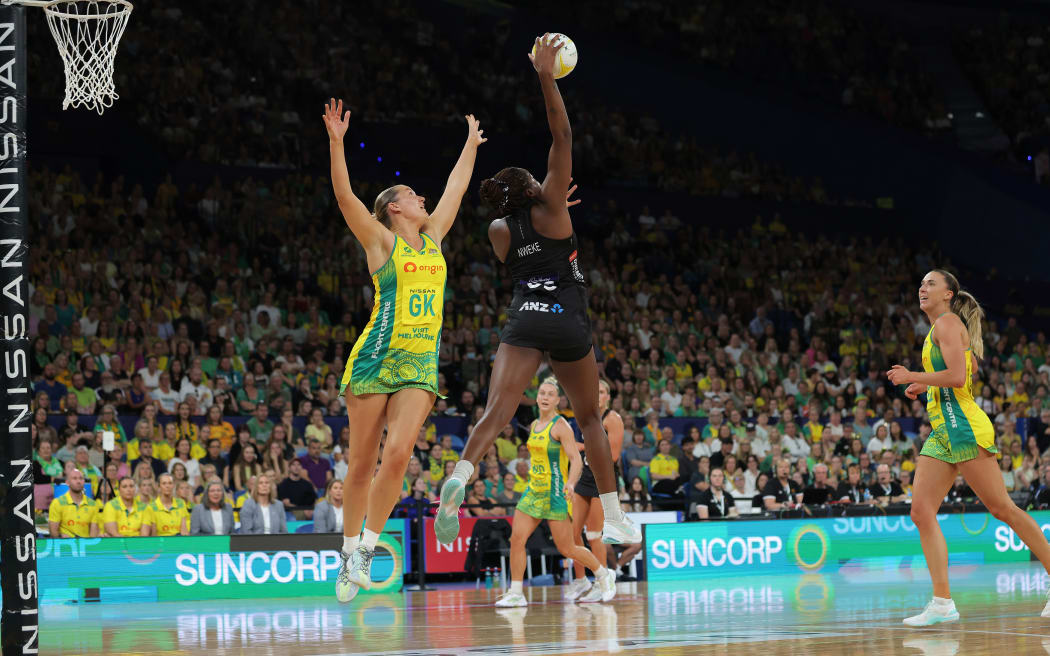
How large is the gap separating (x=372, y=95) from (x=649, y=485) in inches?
517

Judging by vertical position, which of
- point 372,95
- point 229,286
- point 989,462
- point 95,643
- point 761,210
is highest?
point 372,95

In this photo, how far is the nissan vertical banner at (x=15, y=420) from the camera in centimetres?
693

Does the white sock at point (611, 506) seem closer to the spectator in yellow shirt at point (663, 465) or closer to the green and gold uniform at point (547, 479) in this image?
the green and gold uniform at point (547, 479)

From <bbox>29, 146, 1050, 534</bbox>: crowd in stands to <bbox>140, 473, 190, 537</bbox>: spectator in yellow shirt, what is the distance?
3cm

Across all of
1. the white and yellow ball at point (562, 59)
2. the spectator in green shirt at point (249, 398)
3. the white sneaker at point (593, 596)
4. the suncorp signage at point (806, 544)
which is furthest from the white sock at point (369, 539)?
the spectator in green shirt at point (249, 398)

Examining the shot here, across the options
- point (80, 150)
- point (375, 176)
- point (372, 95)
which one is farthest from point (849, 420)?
point (80, 150)

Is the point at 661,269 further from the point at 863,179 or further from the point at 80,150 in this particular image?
the point at 80,150

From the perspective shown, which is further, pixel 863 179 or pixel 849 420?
pixel 863 179

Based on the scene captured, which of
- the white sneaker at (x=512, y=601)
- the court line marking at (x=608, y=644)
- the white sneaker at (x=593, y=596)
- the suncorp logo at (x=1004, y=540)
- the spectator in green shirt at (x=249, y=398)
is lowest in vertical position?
the suncorp logo at (x=1004, y=540)

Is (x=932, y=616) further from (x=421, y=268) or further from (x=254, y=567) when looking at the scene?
(x=254, y=567)

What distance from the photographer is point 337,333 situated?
21.7m

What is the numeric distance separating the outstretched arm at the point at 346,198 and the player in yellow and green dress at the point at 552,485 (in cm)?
563

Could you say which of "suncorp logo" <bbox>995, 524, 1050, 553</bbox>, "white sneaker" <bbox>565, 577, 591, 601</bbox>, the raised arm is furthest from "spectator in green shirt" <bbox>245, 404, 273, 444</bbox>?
"suncorp logo" <bbox>995, 524, 1050, 553</bbox>

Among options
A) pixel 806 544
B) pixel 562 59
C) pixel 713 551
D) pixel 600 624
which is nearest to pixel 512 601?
pixel 600 624
